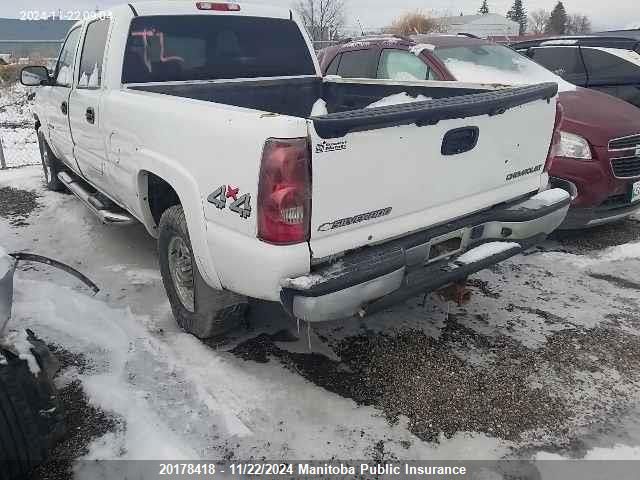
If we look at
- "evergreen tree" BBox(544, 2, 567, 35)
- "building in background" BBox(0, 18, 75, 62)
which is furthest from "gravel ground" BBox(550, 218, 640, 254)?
"evergreen tree" BBox(544, 2, 567, 35)

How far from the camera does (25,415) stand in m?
2.01

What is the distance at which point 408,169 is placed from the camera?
2584 mm

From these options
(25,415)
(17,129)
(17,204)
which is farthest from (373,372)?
(17,129)

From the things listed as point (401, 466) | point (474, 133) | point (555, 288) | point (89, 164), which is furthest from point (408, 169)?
point (89, 164)

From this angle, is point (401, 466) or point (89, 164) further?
point (89, 164)

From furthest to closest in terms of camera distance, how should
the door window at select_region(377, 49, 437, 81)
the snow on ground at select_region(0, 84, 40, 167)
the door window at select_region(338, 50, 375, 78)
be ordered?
1. the snow on ground at select_region(0, 84, 40, 167)
2. the door window at select_region(338, 50, 375, 78)
3. the door window at select_region(377, 49, 437, 81)

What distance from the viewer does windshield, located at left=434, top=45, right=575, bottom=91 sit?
574cm

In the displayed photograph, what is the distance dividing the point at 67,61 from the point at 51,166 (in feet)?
6.57

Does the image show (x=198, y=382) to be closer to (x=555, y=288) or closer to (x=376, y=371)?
(x=376, y=371)

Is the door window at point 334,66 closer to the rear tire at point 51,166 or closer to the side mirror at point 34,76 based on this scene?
the side mirror at point 34,76

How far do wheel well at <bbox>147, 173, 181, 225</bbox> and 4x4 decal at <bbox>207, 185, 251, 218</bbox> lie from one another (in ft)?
2.96

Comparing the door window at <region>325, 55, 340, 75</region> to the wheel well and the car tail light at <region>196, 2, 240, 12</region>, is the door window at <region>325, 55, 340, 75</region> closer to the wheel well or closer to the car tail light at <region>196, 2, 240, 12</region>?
the car tail light at <region>196, 2, 240, 12</region>

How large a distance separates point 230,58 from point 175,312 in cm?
217

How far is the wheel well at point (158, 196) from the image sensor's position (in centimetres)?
339
